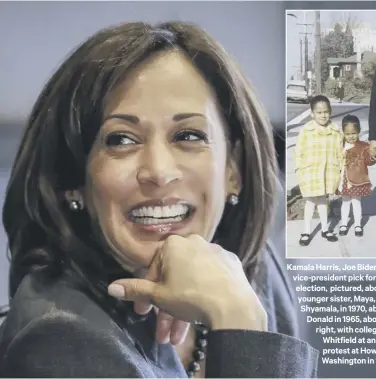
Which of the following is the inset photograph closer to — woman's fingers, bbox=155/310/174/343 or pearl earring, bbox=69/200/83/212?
woman's fingers, bbox=155/310/174/343

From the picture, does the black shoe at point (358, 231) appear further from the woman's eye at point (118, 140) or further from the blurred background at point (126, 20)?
the woman's eye at point (118, 140)

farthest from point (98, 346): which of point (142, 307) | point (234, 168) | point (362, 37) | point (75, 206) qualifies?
point (362, 37)

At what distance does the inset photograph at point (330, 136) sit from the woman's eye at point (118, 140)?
0.83ft

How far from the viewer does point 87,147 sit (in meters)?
0.95

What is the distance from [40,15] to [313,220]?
1.79ft

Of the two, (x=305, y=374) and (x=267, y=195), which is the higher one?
(x=267, y=195)

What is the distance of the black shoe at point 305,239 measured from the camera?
1007mm

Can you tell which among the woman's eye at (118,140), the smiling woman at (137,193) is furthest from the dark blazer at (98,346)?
the woman's eye at (118,140)

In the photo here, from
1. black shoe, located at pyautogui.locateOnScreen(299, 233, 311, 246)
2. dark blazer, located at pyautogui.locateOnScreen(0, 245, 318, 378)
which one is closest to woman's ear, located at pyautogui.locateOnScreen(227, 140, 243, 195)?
black shoe, located at pyautogui.locateOnScreen(299, 233, 311, 246)

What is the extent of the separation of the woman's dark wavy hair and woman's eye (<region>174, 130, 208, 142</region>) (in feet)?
0.15

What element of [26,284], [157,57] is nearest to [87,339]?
[26,284]

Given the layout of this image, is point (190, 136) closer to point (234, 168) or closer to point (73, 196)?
point (234, 168)

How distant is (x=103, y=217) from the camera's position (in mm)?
956

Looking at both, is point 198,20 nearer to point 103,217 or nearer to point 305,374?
point 103,217
